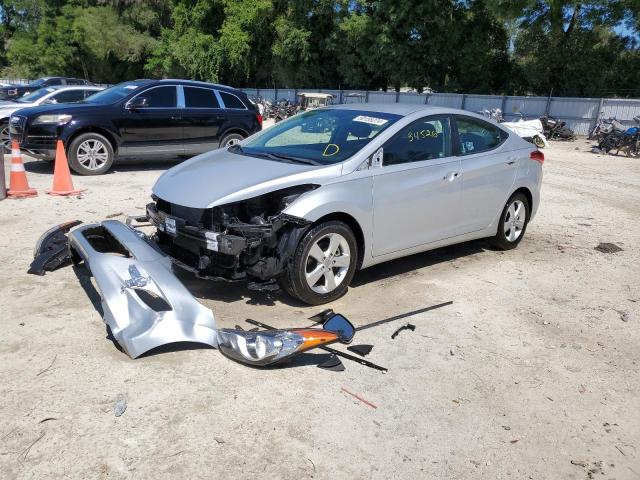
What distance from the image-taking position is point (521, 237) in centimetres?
688

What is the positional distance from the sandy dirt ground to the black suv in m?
4.73

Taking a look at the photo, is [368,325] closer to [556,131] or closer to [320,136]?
[320,136]

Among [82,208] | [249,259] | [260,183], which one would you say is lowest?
[82,208]

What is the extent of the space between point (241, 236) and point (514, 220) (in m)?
3.70

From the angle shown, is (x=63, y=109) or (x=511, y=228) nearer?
(x=511, y=228)

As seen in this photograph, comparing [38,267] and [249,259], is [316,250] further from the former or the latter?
[38,267]

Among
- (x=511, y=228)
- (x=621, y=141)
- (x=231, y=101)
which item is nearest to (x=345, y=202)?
(x=511, y=228)

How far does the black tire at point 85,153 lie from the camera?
10102mm

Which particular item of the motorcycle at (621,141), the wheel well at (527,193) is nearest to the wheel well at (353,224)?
the wheel well at (527,193)

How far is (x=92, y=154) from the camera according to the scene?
10.3 meters

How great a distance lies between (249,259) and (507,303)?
93.1 inches

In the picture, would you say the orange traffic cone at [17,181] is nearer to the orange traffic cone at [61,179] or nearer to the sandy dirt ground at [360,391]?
the orange traffic cone at [61,179]

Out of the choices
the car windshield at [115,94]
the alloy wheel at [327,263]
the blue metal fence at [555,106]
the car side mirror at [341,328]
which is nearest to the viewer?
the car side mirror at [341,328]

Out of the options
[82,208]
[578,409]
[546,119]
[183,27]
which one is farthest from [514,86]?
[578,409]
